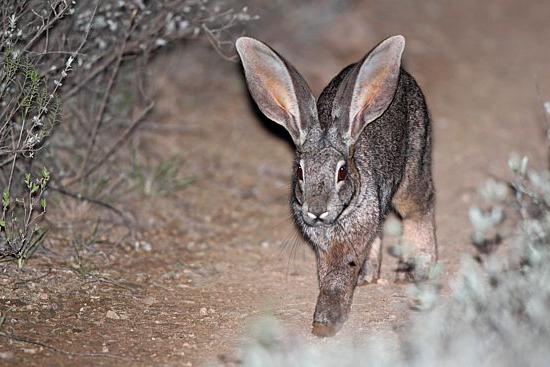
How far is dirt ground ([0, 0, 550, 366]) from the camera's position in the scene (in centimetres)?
600

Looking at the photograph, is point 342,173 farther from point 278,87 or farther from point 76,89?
point 76,89

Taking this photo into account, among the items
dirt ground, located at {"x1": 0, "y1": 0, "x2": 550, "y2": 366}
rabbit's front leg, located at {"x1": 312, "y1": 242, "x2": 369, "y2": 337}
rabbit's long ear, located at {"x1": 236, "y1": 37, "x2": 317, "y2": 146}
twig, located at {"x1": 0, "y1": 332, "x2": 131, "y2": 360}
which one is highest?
rabbit's long ear, located at {"x1": 236, "y1": 37, "x2": 317, "y2": 146}

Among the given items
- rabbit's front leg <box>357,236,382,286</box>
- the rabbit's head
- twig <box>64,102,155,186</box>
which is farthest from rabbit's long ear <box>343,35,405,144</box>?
twig <box>64,102,155,186</box>

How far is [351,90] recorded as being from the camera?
612cm

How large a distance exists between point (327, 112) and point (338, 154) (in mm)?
497

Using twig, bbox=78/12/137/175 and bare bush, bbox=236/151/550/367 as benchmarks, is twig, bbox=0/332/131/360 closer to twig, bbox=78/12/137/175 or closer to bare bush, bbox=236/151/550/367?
bare bush, bbox=236/151/550/367

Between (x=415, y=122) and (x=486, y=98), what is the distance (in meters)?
4.47

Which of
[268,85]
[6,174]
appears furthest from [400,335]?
[6,174]

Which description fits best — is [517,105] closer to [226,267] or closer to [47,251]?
[226,267]

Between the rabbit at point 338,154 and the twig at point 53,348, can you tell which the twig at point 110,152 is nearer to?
the rabbit at point 338,154

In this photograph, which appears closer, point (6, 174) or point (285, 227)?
point (6, 174)

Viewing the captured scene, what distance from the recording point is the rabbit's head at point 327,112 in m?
5.98

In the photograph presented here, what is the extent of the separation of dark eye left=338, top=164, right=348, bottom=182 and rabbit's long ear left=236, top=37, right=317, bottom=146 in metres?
0.39

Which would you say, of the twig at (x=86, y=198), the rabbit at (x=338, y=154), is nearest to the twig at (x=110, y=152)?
the twig at (x=86, y=198)
